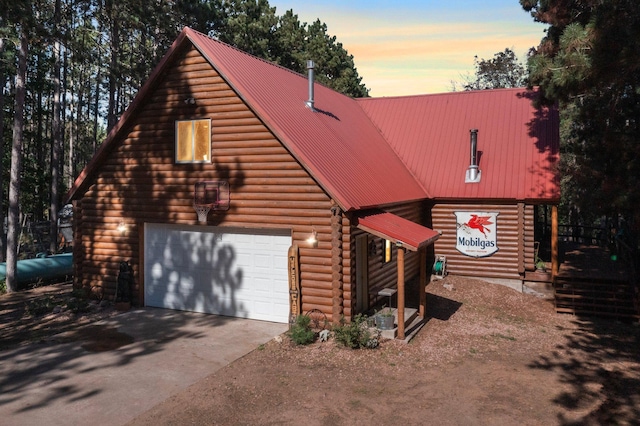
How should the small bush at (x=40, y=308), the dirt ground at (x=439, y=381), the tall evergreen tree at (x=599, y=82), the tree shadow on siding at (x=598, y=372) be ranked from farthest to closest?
the small bush at (x=40, y=308), the tall evergreen tree at (x=599, y=82), the tree shadow on siding at (x=598, y=372), the dirt ground at (x=439, y=381)

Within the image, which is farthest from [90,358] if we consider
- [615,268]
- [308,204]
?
[615,268]

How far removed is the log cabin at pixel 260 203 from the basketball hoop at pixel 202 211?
1.4 inches

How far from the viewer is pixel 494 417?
787 cm

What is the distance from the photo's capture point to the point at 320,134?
47.2 feet

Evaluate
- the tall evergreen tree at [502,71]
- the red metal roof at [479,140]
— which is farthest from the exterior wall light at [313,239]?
the tall evergreen tree at [502,71]

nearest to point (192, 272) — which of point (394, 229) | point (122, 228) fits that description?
point (122, 228)

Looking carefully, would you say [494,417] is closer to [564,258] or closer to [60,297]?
[564,258]

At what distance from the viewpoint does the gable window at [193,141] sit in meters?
13.6

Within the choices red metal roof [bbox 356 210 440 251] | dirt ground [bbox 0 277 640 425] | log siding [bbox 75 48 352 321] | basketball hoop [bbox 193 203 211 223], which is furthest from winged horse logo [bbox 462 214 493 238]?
basketball hoop [bbox 193 203 211 223]

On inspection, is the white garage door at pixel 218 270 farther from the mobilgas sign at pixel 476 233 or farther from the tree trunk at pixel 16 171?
the mobilgas sign at pixel 476 233

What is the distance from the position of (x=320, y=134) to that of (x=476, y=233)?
744 cm

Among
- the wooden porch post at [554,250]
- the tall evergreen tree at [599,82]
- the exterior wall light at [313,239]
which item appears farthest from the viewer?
the wooden porch post at [554,250]

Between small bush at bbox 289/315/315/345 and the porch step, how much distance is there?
1734mm

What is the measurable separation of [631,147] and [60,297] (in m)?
18.1
